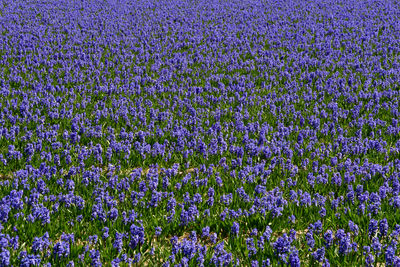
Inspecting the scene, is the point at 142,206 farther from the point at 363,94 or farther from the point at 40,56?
the point at 40,56

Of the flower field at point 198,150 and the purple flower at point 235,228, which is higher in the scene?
the flower field at point 198,150

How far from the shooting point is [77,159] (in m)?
6.87

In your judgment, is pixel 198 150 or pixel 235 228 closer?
pixel 235 228

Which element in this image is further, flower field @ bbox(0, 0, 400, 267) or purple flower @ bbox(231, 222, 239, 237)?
purple flower @ bbox(231, 222, 239, 237)

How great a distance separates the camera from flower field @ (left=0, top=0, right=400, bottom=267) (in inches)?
188

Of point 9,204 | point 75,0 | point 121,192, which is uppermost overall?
point 75,0

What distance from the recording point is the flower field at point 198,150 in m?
4.79

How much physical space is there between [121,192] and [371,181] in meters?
3.37

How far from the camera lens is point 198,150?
24.5ft

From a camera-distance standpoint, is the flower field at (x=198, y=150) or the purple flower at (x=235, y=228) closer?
the flower field at (x=198, y=150)

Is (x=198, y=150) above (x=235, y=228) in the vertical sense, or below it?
above

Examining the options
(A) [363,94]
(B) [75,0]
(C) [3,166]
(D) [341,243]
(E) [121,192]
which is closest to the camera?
(D) [341,243]

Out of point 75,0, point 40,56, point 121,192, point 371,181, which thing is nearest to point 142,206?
point 121,192

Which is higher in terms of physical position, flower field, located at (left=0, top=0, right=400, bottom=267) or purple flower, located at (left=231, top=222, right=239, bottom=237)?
flower field, located at (left=0, top=0, right=400, bottom=267)
